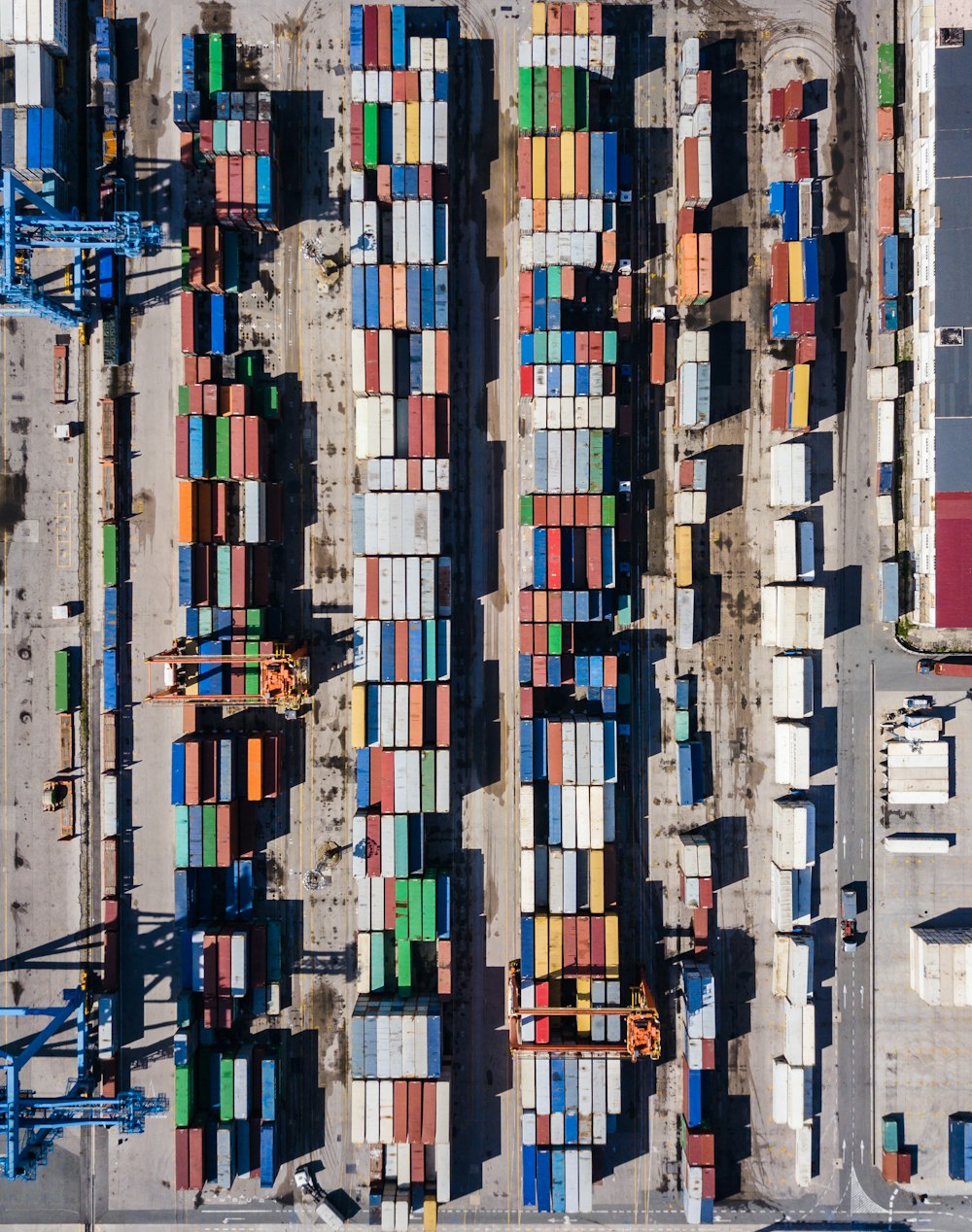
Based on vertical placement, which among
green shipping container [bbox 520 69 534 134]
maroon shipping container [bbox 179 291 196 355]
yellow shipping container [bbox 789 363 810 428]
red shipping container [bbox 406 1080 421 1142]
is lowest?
red shipping container [bbox 406 1080 421 1142]

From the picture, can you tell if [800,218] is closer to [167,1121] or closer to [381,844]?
[381,844]

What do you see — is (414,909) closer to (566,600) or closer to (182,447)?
(566,600)

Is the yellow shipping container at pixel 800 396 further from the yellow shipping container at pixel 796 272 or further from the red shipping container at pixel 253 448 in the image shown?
the red shipping container at pixel 253 448

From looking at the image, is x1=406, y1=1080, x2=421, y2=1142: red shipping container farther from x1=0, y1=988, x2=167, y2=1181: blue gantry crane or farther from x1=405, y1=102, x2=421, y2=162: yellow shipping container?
x1=405, y1=102, x2=421, y2=162: yellow shipping container

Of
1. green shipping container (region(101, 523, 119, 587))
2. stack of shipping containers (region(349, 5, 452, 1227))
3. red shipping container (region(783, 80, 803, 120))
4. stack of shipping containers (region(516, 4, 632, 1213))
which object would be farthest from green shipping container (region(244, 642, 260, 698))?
red shipping container (region(783, 80, 803, 120))

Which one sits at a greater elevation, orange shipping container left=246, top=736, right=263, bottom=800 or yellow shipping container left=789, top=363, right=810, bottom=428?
yellow shipping container left=789, top=363, right=810, bottom=428

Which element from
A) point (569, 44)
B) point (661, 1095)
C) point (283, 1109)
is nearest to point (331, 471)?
point (569, 44)
